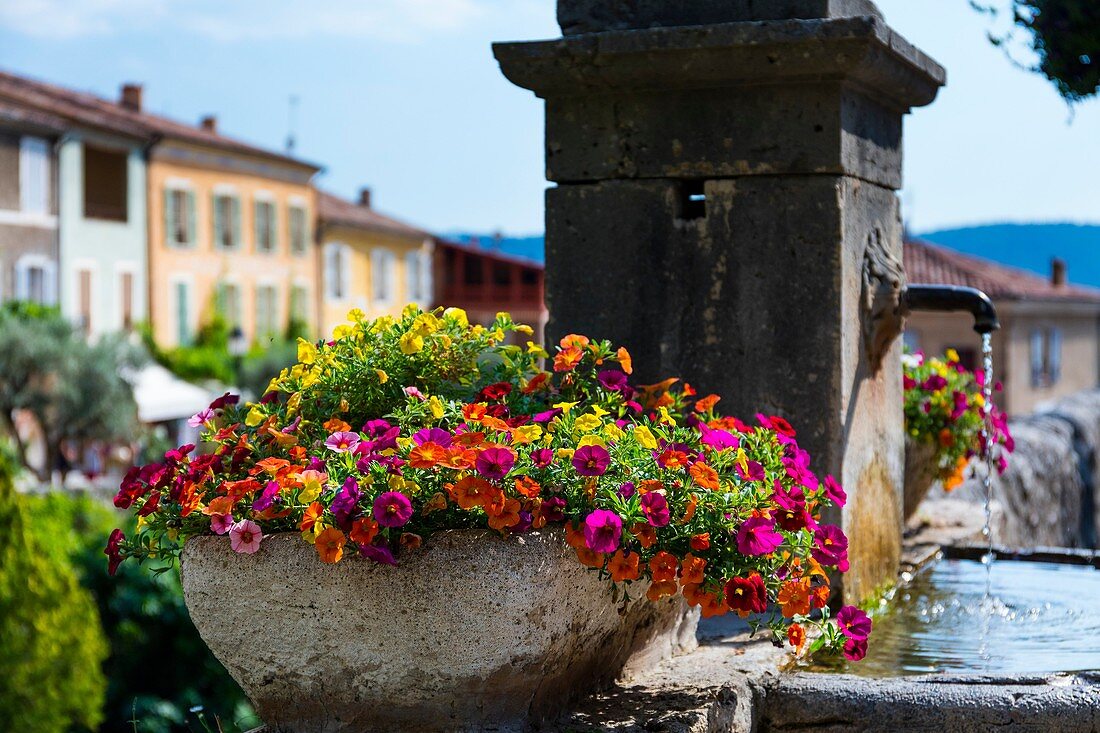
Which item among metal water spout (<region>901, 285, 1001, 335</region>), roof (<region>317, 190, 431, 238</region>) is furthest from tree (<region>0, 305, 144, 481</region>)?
metal water spout (<region>901, 285, 1001, 335</region>)

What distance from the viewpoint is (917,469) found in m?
5.43

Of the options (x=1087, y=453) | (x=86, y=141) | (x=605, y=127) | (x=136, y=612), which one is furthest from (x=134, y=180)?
(x=605, y=127)

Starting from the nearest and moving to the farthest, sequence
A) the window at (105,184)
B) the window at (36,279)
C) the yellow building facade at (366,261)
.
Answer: the window at (36,279), the window at (105,184), the yellow building facade at (366,261)

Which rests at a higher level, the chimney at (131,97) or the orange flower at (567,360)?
the chimney at (131,97)

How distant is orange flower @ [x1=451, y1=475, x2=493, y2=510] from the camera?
2625mm

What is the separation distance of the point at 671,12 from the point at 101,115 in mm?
30666

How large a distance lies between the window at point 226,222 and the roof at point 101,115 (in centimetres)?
130

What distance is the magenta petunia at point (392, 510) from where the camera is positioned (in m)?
Result: 2.58

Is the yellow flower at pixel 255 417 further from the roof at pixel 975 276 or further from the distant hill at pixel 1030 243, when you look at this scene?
the distant hill at pixel 1030 243

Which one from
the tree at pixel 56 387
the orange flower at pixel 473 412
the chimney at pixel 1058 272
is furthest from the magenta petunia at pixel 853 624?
the chimney at pixel 1058 272

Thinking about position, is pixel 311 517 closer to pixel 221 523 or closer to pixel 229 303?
pixel 221 523

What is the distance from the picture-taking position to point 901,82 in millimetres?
4168

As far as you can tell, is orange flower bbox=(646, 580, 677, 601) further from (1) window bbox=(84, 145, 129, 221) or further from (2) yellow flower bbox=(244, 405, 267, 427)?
(1) window bbox=(84, 145, 129, 221)

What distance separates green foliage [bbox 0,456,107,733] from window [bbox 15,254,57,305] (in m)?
20.3
